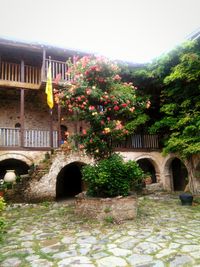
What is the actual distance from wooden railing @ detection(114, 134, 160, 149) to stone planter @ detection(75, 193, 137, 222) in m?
6.42

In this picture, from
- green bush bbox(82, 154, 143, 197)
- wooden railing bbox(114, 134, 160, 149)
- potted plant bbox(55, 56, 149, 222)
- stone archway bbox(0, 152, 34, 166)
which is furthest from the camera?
Answer: wooden railing bbox(114, 134, 160, 149)

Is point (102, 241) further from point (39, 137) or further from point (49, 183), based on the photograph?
point (39, 137)

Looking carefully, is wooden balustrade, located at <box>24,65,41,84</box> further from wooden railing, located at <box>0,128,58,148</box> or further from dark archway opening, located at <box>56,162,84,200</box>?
dark archway opening, located at <box>56,162,84,200</box>

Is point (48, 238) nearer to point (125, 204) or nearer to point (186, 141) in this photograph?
point (125, 204)

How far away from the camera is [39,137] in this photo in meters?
10.8

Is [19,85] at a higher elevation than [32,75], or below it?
below

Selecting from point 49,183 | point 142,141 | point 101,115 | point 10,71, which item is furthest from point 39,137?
point 142,141

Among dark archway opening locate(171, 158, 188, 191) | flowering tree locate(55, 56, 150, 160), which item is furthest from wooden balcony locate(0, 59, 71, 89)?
dark archway opening locate(171, 158, 188, 191)

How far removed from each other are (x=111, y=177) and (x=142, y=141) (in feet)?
22.7

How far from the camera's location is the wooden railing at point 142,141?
12406mm

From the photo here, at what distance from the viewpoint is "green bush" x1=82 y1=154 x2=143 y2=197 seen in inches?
236

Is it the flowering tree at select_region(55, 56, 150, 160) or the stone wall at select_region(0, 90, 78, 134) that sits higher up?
the stone wall at select_region(0, 90, 78, 134)

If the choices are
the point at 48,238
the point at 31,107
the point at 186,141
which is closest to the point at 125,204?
the point at 48,238

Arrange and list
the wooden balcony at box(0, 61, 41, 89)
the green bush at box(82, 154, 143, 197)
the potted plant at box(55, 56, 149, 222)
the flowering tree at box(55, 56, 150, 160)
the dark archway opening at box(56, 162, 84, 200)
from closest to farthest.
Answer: the green bush at box(82, 154, 143, 197)
the potted plant at box(55, 56, 149, 222)
the flowering tree at box(55, 56, 150, 160)
the wooden balcony at box(0, 61, 41, 89)
the dark archway opening at box(56, 162, 84, 200)
